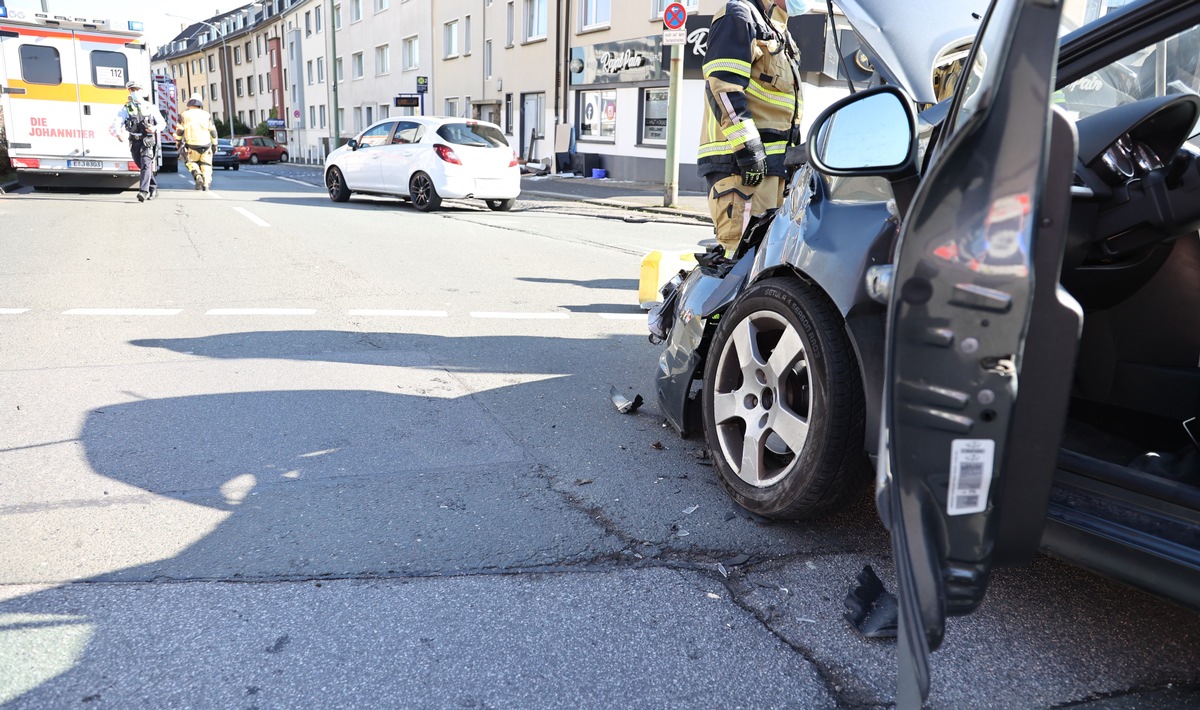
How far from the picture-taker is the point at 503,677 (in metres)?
2.19

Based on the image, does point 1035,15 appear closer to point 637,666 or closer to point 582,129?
point 637,666

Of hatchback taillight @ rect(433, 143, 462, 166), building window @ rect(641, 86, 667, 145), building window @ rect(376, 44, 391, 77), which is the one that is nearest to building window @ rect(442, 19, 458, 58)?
building window @ rect(376, 44, 391, 77)

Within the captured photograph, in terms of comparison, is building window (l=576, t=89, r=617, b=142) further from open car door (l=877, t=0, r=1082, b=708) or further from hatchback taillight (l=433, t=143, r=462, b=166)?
open car door (l=877, t=0, r=1082, b=708)

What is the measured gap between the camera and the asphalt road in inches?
85.9

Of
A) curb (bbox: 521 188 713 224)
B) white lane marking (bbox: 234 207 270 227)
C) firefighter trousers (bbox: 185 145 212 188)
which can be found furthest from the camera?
firefighter trousers (bbox: 185 145 212 188)

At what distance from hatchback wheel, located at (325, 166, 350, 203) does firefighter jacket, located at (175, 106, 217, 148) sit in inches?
124

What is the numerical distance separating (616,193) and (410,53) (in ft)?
79.4

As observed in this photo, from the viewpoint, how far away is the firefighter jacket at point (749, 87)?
15.6 feet

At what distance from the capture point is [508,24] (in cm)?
3189

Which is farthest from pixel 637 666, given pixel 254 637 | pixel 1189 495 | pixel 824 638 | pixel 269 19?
pixel 269 19

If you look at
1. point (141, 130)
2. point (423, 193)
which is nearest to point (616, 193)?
point (423, 193)

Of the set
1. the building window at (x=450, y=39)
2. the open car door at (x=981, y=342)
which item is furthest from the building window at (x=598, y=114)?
the open car door at (x=981, y=342)

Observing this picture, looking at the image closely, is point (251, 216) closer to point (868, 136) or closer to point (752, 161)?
point (752, 161)

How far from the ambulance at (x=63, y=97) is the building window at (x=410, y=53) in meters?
23.5
